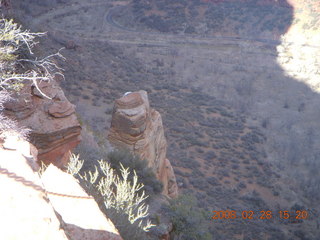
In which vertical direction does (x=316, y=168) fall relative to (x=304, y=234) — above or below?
below

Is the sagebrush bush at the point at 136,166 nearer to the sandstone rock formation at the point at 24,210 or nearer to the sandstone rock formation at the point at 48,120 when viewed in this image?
the sandstone rock formation at the point at 48,120

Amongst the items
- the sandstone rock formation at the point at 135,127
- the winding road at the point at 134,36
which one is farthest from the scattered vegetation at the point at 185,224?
the winding road at the point at 134,36

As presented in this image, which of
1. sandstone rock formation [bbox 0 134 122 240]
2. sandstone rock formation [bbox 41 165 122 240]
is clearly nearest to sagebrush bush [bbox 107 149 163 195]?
sandstone rock formation [bbox 0 134 122 240]

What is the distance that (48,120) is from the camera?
7051 millimetres

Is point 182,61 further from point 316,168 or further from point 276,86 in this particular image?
point 316,168

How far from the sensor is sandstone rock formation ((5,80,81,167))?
21.6 feet

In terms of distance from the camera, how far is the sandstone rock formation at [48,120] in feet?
21.6

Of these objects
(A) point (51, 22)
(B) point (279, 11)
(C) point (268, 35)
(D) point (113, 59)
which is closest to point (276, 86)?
(D) point (113, 59)

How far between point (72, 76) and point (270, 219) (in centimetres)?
1438

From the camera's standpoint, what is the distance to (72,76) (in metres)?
20.4
